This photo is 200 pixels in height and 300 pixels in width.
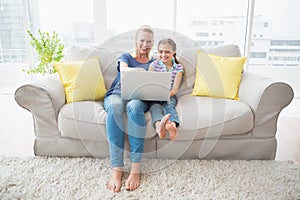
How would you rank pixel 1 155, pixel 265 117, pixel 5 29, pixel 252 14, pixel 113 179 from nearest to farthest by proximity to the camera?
pixel 113 179 < pixel 265 117 < pixel 1 155 < pixel 252 14 < pixel 5 29

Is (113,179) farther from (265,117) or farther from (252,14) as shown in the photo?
(252,14)

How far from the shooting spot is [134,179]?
1527mm

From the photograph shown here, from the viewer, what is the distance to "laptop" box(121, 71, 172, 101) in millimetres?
1579

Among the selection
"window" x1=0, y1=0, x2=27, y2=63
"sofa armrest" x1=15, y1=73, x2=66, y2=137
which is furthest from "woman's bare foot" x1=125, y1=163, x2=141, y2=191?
"window" x1=0, y1=0, x2=27, y2=63

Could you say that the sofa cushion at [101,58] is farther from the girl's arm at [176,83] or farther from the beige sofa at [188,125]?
the girl's arm at [176,83]

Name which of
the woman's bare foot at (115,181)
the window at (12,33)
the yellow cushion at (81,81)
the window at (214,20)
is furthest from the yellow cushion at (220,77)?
the window at (12,33)

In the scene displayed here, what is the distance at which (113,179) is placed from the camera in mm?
1522

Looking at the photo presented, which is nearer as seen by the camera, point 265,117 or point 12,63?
point 265,117

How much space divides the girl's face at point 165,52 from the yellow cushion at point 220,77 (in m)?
0.34

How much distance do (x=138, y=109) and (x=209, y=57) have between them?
2.87 ft

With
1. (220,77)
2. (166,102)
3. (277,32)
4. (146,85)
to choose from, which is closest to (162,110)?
(166,102)

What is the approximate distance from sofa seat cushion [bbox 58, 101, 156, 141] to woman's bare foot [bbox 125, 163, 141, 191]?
0.21m

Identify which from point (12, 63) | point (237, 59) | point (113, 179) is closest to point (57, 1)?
point (12, 63)

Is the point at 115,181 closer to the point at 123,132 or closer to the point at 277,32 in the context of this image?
the point at 123,132
